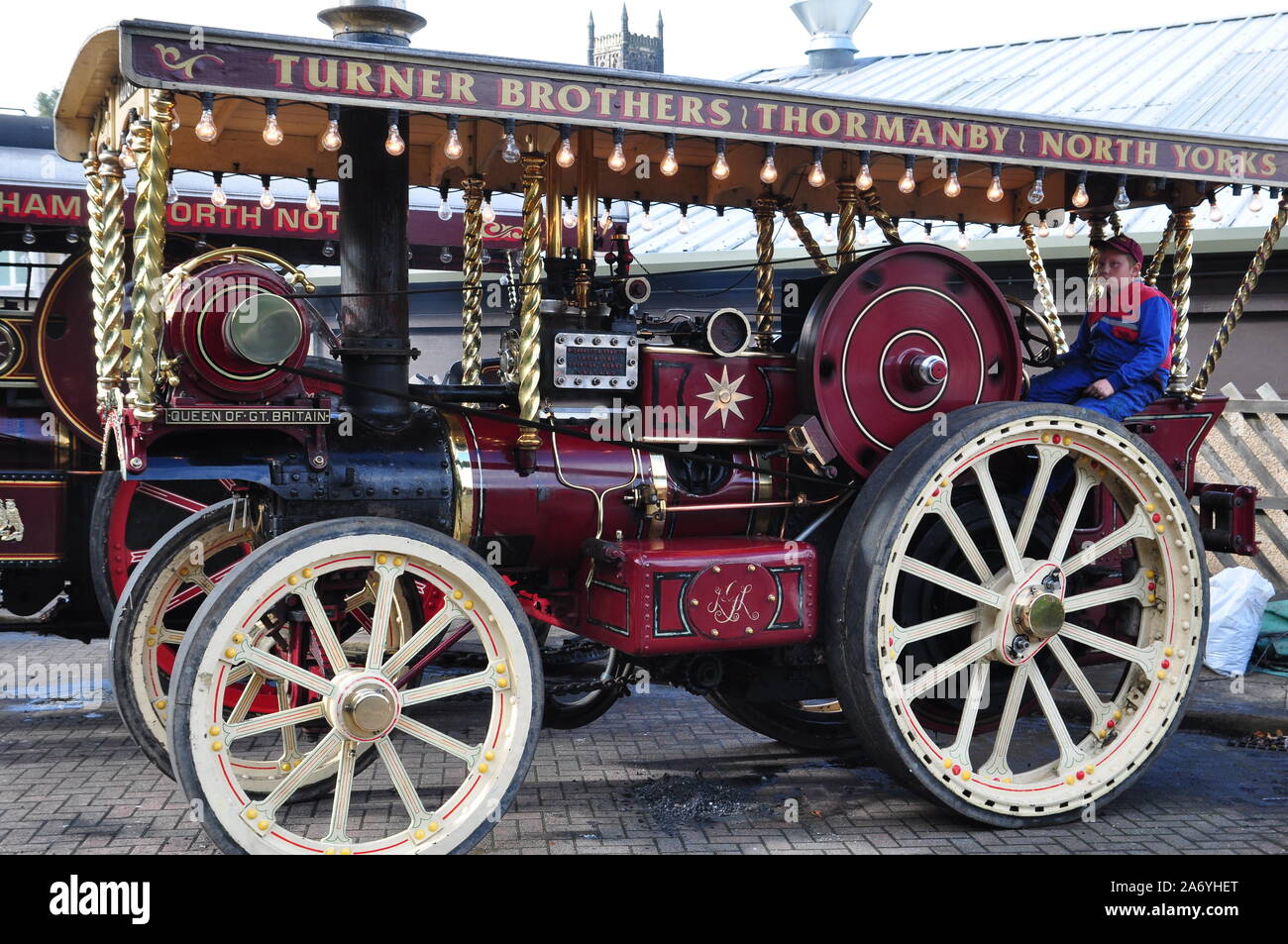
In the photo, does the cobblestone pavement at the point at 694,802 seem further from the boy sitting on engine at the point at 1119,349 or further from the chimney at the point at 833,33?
the chimney at the point at 833,33

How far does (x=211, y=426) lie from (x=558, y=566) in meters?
1.23

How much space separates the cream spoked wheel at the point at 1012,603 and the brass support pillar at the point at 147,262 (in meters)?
2.19

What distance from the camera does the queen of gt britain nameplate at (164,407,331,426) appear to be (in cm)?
387

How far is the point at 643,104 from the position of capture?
3.92 metres

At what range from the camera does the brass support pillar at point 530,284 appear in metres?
4.13

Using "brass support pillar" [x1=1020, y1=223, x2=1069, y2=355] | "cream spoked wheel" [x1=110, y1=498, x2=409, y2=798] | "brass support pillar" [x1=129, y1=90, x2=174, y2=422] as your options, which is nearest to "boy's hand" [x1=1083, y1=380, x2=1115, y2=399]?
"brass support pillar" [x1=1020, y1=223, x2=1069, y2=355]

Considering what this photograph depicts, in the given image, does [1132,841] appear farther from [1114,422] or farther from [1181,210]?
[1181,210]

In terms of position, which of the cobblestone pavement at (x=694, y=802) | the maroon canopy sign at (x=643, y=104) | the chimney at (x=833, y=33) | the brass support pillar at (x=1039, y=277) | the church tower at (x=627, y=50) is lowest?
the cobblestone pavement at (x=694, y=802)

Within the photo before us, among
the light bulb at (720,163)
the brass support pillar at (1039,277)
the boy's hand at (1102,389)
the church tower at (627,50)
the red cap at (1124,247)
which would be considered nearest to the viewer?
the light bulb at (720,163)

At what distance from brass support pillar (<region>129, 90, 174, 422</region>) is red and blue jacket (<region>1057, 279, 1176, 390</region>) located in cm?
327

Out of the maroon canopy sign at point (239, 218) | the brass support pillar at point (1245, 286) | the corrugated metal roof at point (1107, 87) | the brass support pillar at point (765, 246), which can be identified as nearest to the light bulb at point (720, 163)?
the brass support pillar at point (765, 246)

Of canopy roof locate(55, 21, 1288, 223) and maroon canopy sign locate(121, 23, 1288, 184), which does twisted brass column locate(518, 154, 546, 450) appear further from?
maroon canopy sign locate(121, 23, 1288, 184)

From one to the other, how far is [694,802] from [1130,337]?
236 centimetres

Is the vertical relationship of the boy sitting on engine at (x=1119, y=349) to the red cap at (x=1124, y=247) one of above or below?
below
